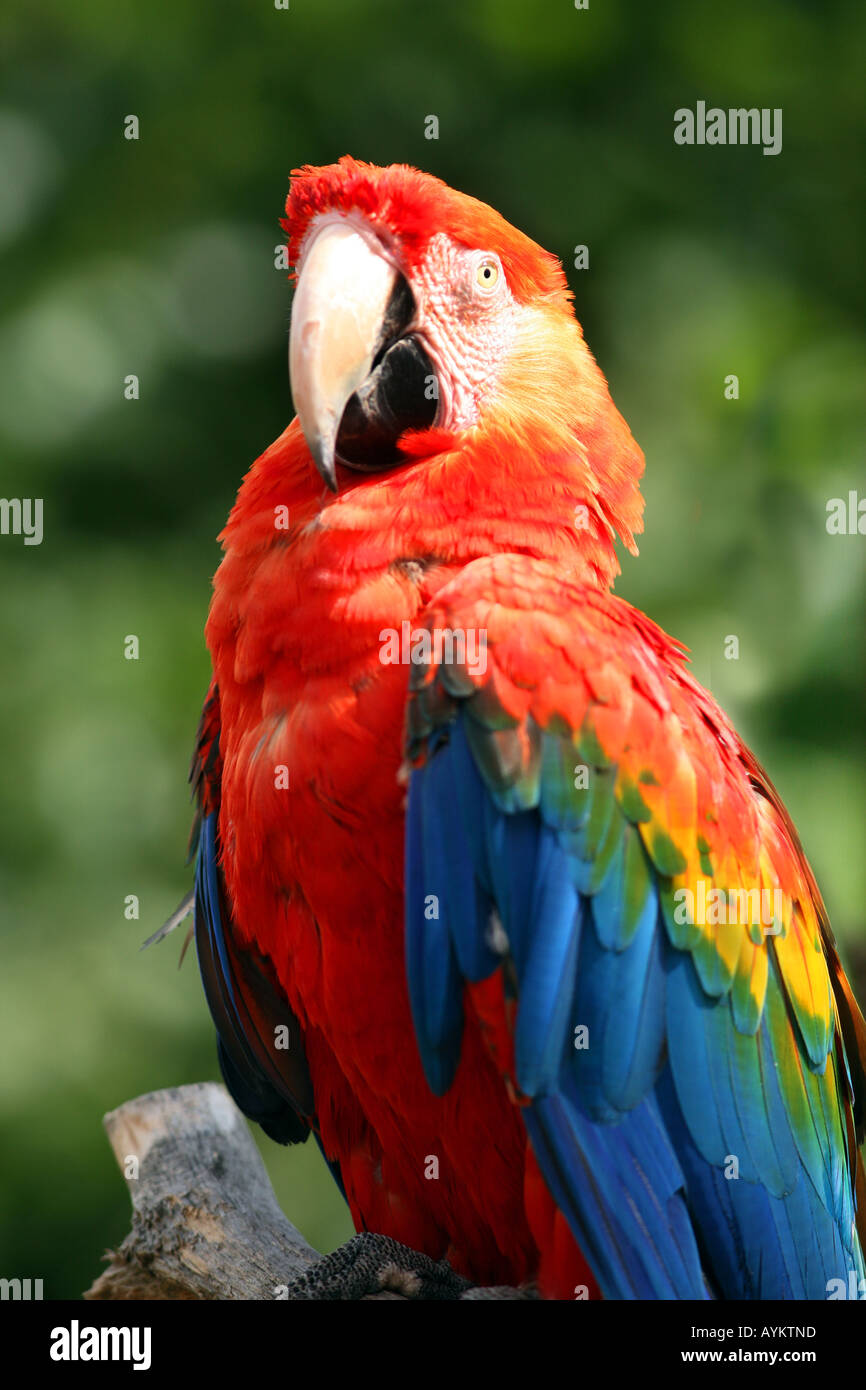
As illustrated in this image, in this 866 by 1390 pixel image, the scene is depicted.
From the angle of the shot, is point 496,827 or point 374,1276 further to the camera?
point 374,1276

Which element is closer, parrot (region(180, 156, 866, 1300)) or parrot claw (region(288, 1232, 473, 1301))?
parrot (region(180, 156, 866, 1300))

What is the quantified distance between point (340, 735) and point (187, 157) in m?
2.20

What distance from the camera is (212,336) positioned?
3.13 m

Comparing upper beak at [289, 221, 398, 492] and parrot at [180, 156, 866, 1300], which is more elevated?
upper beak at [289, 221, 398, 492]

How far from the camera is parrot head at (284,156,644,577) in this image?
1521 mm

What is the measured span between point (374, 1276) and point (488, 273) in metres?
1.29

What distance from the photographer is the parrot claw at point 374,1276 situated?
155 centimetres

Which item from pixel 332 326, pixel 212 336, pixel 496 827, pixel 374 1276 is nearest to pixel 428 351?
pixel 332 326

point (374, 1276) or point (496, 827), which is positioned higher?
point (496, 827)

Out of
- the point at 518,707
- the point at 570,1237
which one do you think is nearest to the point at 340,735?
the point at 518,707

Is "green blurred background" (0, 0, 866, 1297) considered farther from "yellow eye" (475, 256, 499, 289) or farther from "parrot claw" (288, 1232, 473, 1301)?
"parrot claw" (288, 1232, 473, 1301)

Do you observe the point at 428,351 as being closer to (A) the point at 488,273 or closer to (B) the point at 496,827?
(A) the point at 488,273

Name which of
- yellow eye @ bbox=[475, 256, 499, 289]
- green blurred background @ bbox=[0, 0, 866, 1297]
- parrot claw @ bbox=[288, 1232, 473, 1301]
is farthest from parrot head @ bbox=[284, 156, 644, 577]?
green blurred background @ bbox=[0, 0, 866, 1297]
